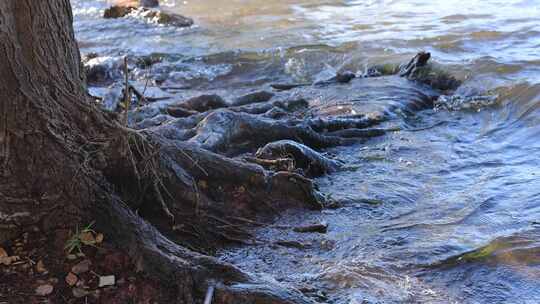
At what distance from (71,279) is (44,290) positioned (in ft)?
0.45

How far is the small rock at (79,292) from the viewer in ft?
10.7

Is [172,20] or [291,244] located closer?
[291,244]

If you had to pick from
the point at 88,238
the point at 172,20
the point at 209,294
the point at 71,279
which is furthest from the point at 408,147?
the point at 172,20

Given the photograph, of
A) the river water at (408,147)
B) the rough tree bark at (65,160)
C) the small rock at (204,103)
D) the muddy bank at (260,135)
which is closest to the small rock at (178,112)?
the muddy bank at (260,135)

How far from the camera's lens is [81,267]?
3350mm

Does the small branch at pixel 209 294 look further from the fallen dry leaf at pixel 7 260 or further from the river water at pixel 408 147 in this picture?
the fallen dry leaf at pixel 7 260

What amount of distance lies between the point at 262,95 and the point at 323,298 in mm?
6146

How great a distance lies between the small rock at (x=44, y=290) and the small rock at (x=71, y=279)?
0.27 feet

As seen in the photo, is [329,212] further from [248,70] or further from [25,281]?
[248,70]

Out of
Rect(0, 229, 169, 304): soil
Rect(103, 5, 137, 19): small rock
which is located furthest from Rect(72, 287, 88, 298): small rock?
Rect(103, 5, 137, 19): small rock

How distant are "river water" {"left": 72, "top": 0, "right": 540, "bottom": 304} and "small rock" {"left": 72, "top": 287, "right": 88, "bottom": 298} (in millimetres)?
1266

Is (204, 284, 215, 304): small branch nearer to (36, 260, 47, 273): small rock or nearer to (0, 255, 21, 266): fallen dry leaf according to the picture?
(36, 260, 47, 273): small rock

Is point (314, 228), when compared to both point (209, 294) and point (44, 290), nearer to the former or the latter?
point (209, 294)

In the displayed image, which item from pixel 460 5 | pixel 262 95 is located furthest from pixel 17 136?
pixel 460 5
